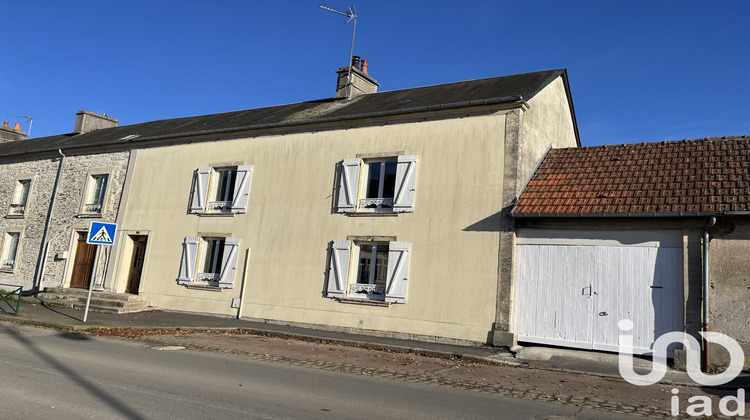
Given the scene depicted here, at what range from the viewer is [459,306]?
A: 11.1 m

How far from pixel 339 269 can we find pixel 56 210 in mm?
12068

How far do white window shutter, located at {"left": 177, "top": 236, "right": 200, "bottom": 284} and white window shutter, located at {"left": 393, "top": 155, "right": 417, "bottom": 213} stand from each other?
634 centimetres

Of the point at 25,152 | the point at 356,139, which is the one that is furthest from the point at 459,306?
the point at 25,152

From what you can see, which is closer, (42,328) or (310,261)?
(42,328)

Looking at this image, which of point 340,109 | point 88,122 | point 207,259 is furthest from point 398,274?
point 88,122

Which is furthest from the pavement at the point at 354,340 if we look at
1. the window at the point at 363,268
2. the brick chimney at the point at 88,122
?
the brick chimney at the point at 88,122

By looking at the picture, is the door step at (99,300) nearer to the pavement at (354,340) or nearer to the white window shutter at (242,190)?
the pavement at (354,340)

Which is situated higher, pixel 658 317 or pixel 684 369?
pixel 658 317

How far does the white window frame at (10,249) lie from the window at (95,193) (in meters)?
3.62

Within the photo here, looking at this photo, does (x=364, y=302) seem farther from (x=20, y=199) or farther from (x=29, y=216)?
(x=20, y=199)

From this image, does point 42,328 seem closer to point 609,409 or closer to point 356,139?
point 356,139

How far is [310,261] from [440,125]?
469 cm

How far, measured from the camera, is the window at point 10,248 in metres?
19.3

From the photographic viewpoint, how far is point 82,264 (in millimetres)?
17375
